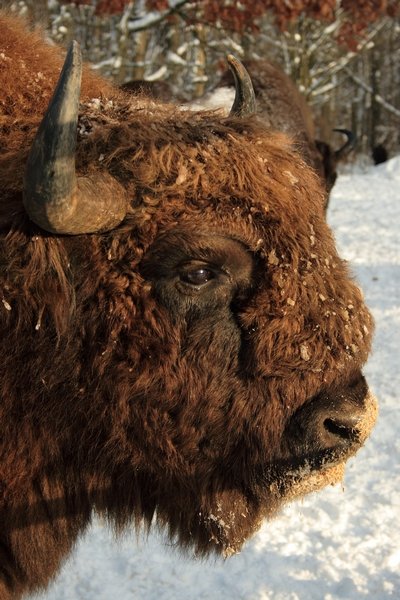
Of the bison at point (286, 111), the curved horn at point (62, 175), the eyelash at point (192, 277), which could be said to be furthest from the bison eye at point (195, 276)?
the bison at point (286, 111)

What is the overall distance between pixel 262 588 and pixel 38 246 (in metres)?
3.39

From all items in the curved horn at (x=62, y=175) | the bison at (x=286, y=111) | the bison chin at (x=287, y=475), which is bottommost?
the bison at (x=286, y=111)

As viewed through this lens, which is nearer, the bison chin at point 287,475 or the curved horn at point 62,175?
the curved horn at point 62,175

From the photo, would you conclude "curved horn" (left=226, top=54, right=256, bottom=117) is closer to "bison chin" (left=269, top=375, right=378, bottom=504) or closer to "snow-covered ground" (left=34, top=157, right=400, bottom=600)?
"bison chin" (left=269, top=375, right=378, bottom=504)

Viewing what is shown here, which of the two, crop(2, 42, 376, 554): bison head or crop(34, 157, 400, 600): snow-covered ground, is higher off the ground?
crop(2, 42, 376, 554): bison head

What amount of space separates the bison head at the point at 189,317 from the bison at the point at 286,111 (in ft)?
28.4

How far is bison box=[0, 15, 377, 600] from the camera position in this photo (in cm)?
268

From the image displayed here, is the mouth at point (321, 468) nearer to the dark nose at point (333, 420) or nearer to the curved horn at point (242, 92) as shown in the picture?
the dark nose at point (333, 420)

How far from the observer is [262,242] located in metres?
2.73

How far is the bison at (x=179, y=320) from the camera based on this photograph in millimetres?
2682

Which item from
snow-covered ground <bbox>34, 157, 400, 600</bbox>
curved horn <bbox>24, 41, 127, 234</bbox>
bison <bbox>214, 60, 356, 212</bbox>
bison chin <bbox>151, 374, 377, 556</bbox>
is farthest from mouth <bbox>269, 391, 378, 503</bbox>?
bison <bbox>214, 60, 356, 212</bbox>

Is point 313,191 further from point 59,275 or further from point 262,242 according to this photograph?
point 59,275

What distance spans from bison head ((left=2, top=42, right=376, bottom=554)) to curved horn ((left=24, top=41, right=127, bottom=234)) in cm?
9

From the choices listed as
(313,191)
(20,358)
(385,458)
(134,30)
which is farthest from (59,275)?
(134,30)
